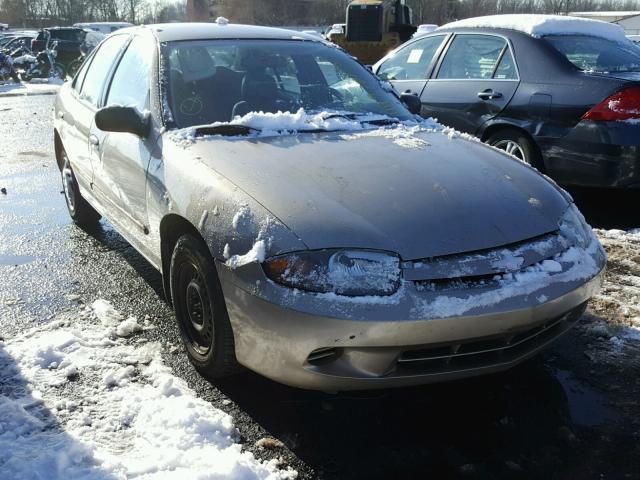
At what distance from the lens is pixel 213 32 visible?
379 centimetres

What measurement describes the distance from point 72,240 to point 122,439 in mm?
2874

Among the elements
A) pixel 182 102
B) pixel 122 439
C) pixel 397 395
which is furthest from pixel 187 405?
pixel 182 102

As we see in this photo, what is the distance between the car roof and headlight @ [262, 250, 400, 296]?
2.06 metres

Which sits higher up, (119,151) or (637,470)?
(119,151)

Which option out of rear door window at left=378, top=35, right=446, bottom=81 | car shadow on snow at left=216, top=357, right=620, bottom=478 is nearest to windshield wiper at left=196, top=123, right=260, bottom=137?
car shadow on snow at left=216, top=357, right=620, bottom=478

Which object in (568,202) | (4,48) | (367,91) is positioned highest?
(367,91)

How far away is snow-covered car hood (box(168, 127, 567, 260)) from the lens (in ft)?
7.48

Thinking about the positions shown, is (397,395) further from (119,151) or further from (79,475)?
(119,151)

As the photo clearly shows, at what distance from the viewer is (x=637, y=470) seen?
7.20ft

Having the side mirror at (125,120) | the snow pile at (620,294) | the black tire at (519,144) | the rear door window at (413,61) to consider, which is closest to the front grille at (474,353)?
the snow pile at (620,294)

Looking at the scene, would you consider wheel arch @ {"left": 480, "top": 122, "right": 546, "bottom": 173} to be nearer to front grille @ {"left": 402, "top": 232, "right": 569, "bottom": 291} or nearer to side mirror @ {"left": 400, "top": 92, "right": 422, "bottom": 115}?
side mirror @ {"left": 400, "top": 92, "right": 422, "bottom": 115}

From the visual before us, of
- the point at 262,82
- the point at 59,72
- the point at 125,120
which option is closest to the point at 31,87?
the point at 59,72

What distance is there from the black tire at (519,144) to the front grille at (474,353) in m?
2.95

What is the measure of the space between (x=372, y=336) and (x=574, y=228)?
1.19 meters
